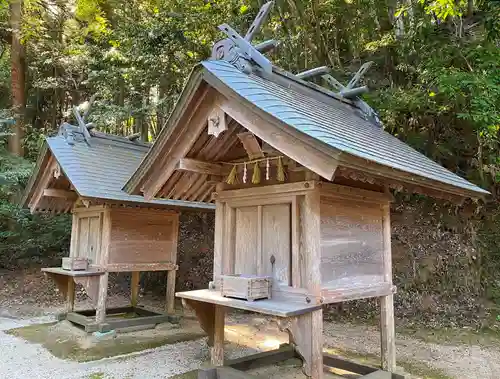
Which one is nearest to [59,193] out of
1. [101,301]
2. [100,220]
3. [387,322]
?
[100,220]

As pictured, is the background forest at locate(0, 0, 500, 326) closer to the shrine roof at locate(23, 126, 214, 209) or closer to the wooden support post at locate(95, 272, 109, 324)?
the shrine roof at locate(23, 126, 214, 209)

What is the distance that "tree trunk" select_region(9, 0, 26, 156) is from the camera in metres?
12.6

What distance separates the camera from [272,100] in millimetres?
3408

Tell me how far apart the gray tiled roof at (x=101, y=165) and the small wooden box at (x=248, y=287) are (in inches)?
112

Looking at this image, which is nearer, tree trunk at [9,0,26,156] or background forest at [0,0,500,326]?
background forest at [0,0,500,326]

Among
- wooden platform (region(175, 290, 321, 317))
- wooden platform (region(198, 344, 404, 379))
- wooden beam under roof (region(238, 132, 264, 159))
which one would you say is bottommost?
wooden platform (region(198, 344, 404, 379))

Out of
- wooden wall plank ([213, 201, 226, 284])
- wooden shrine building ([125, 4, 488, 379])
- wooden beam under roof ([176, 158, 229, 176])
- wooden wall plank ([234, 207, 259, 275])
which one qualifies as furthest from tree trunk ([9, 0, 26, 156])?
wooden wall plank ([234, 207, 259, 275])

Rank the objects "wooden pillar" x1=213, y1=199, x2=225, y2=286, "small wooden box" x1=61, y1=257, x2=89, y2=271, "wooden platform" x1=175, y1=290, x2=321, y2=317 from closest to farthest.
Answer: "wooden platform" x1=175, y1=290, x2=321, y2=317 < "wooden pillar" x1=213, y1=199, x2=225, y2=286 < "small wooden box" x1=61, y1=257, x2=89, y2=271

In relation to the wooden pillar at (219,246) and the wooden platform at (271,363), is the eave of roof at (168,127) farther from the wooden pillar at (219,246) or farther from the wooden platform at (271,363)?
the wooden platform at (271,363)

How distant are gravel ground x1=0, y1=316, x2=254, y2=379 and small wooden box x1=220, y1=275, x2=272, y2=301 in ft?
5.74

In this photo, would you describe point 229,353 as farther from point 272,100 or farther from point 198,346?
point 272,100

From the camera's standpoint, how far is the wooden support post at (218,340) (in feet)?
14.8

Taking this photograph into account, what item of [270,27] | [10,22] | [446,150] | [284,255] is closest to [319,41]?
[270,27]

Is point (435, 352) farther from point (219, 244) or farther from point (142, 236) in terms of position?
point (142, 236)
